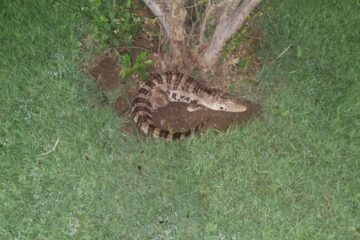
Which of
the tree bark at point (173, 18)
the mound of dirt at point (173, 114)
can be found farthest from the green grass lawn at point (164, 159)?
the tree bark at point (173, 18)

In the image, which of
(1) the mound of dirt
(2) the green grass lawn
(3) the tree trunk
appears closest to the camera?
(2) the green grass lawn

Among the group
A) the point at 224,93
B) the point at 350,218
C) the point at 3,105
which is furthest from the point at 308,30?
the point at 3,105

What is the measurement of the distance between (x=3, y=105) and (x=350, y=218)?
11.5ft

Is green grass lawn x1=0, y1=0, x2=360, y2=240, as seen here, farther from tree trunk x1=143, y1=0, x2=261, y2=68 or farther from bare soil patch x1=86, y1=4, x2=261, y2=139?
tree trunk x1=143, y1=0, x2=261, y2=68

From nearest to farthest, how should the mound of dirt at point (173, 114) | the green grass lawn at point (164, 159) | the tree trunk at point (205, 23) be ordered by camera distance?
the green grass lawn at point (164, 159), the tree trunk at point (205, 23), the mound of dirt at point (173, 114)

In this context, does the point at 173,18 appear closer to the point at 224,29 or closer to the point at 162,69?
the point at 224,29

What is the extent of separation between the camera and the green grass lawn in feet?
12.9

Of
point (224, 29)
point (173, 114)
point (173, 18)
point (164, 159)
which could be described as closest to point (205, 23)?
point (224, 29)

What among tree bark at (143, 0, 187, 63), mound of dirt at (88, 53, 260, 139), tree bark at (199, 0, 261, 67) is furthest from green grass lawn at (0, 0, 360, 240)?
tree bark at (143, 0, 187, 63)

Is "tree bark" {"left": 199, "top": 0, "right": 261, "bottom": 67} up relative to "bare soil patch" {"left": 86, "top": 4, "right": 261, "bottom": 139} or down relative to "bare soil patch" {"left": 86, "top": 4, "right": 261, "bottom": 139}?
up

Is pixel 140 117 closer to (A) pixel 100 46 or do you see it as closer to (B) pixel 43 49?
(A) pixel 100 46

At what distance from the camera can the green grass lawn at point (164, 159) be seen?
3.93 metres

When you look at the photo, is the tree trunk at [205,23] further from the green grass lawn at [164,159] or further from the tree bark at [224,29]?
the green grass lawn at [164,159]

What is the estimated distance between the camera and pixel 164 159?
4.16 meters
